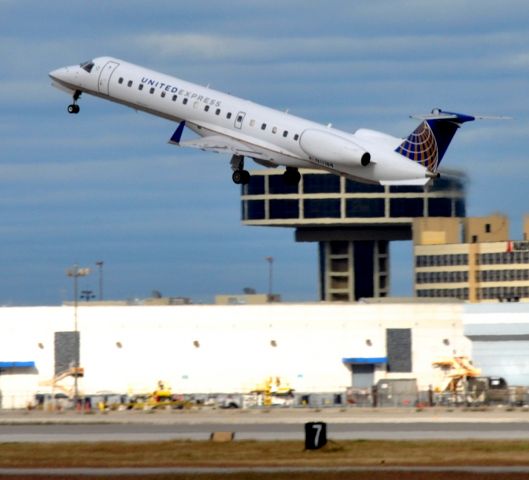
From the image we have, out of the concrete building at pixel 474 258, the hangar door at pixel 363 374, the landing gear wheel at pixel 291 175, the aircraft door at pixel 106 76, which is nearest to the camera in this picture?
the landing gear wheel at pixel 291 175

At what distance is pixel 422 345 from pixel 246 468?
58509 mm

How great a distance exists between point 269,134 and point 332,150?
3471 mm

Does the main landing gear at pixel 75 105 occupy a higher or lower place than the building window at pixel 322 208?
lower

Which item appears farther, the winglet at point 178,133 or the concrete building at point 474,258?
the concrete building at point 474,258

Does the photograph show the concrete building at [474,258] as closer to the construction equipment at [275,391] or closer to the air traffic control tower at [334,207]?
the air traffic control tower at [334,207]

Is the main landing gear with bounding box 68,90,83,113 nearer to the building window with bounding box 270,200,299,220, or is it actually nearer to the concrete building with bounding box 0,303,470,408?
the concrete building with bounding box 0,303,470,408

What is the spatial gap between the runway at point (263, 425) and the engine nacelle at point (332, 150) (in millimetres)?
11080

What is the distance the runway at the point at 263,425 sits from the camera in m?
62.2

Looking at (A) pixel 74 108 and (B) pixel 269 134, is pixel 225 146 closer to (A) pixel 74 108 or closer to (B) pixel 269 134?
(B) pixel 269 134

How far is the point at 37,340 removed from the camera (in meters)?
106

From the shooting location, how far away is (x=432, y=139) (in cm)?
6888

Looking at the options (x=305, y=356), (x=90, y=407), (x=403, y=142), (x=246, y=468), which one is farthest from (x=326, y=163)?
(x=305, y=356)

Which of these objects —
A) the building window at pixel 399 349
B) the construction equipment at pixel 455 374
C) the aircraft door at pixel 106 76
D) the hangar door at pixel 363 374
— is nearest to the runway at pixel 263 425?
the aircraft door at pixel 106 76

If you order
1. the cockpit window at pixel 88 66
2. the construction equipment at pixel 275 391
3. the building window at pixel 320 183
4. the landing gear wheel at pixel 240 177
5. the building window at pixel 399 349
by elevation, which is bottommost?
the construction equipment at pixel 275 391
